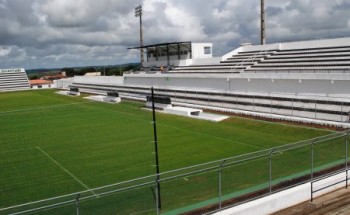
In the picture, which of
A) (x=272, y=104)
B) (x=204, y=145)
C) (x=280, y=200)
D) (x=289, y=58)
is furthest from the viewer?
(x=289, y=58)

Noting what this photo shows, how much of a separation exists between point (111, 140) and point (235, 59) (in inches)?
1161

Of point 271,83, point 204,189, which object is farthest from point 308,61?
point 204,189

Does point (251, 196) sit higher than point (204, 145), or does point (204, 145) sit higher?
point (251, 196)

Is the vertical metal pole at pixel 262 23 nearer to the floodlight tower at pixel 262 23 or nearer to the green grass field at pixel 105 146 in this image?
the floodlight tower at pixel 262 23

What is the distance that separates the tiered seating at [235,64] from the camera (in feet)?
151

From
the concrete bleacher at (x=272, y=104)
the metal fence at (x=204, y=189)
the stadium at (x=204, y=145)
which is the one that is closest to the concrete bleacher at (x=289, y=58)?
the stadium at (x=204, y=145)

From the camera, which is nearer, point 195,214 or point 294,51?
point 195,214

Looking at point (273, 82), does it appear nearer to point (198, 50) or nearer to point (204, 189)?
point (204, 189)

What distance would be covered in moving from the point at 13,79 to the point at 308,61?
92.7 meters

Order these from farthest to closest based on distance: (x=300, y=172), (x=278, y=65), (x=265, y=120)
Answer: (x=278, y=65), (x=265, y=120), (x=300, y=172)

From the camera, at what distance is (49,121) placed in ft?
113

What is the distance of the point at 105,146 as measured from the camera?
76.3 feet

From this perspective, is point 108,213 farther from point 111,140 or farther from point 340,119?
point 340,119

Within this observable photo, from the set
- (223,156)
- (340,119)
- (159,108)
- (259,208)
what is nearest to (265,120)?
(340,119)
